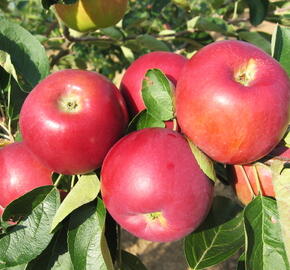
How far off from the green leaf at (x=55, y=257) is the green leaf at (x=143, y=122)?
0.35 m

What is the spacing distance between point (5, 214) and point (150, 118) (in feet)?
1.34

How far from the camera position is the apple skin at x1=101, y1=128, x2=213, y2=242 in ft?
2.86

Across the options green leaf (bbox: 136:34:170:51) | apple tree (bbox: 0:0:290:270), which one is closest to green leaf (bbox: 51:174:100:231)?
apple tree (bbox: 0:0:290:270)

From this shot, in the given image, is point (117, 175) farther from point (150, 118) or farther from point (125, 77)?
point (125, 77)

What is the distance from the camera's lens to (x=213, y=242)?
1118mm

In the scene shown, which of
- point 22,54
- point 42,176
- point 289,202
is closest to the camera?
point 289,202

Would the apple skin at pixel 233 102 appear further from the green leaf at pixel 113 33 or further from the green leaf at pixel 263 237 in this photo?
the green leaf at pixel 113 33

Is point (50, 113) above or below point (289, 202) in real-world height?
above

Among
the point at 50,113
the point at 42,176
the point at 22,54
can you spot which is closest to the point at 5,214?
the point at 42,176

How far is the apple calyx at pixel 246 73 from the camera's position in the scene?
2.94 ft

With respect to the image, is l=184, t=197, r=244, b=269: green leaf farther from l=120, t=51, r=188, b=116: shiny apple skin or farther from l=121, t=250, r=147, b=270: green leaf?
l=120, t=51, r=188, b=116: shiny apple skin

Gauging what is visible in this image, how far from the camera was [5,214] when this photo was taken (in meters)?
0.96

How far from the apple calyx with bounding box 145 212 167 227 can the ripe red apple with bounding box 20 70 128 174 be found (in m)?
0.18

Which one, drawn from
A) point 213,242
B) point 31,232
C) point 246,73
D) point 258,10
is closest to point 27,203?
point 31,232
